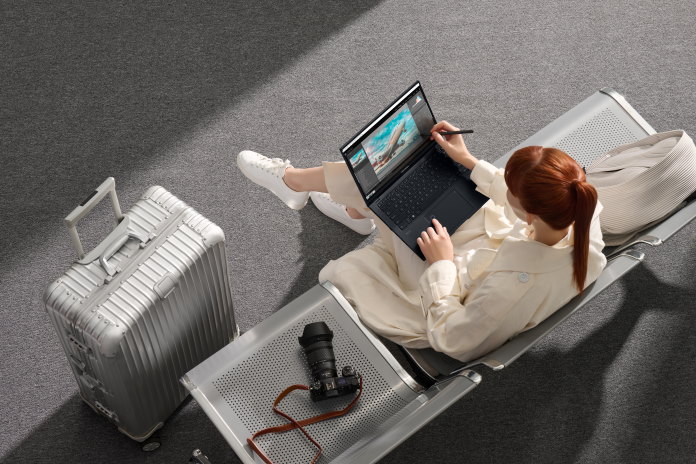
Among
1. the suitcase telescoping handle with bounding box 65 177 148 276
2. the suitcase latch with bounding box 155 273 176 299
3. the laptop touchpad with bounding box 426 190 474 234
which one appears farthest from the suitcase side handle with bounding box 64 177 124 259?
the laptop touchpad with bounding box 426 190 474 234

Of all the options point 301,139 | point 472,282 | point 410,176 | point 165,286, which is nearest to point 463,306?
point 472,282

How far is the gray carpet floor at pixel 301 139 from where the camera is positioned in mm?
2523

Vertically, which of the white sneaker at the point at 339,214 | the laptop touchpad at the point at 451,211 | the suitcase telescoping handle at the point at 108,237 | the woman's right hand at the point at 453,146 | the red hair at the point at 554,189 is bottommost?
the white sneaker at the point at 339,214

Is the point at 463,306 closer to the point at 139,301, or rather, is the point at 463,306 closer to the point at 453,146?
the point at 453,146

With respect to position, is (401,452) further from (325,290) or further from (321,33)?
(321,33)

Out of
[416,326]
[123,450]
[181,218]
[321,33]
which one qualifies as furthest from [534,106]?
[123,450]

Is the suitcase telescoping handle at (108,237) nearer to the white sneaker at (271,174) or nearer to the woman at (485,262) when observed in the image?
the woman at (485,262)

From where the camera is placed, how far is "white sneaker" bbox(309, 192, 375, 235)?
2.87 meters

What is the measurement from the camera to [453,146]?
7.77ft

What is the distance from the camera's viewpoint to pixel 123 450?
2455mm

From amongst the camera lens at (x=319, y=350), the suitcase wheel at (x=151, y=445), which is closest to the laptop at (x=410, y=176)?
the camera lens at (x=319, y=350)

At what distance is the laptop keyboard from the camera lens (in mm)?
367

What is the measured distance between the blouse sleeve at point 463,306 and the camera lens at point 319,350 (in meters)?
0.25

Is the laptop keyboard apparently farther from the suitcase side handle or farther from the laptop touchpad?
the suitcase side handle
